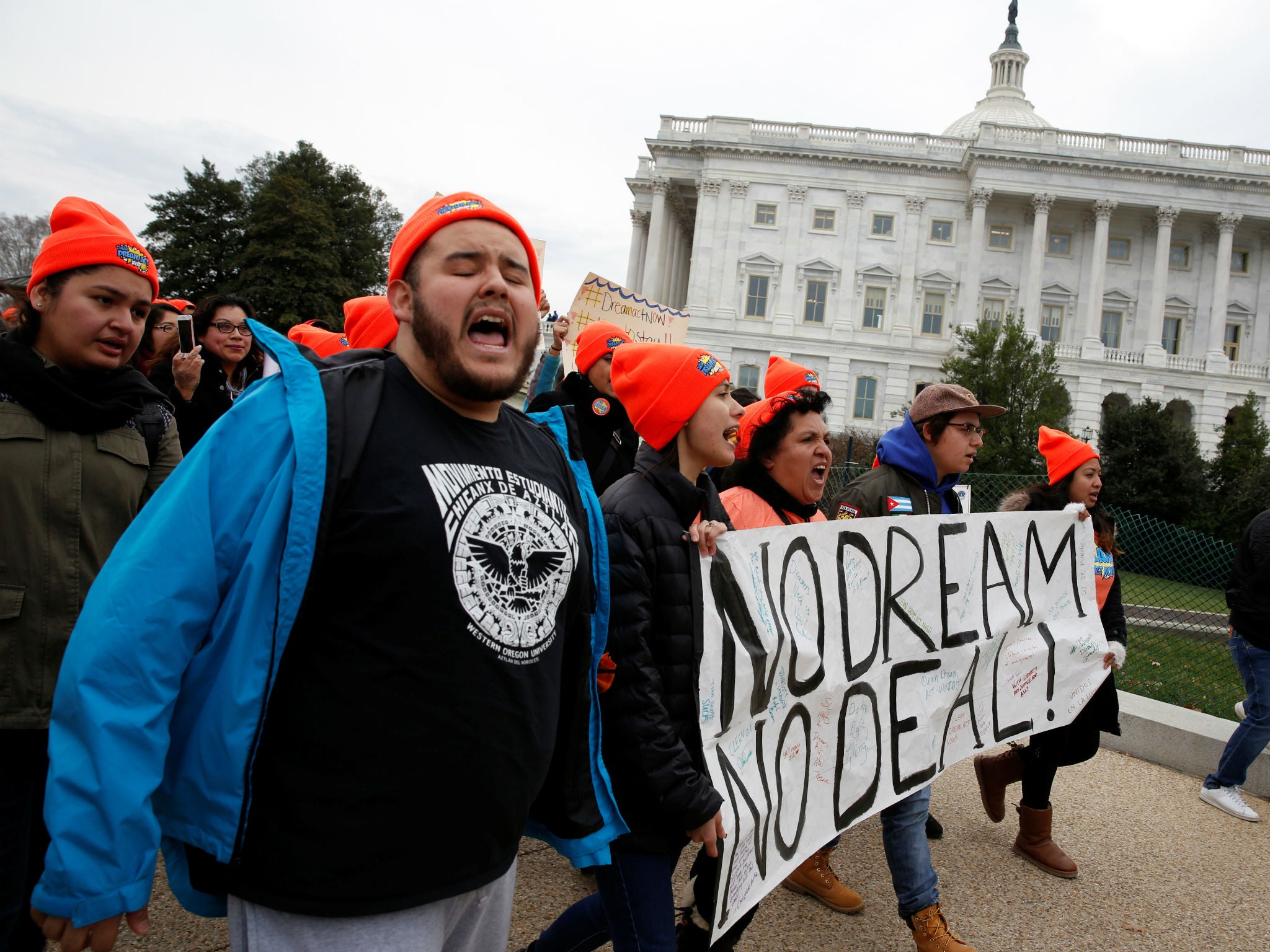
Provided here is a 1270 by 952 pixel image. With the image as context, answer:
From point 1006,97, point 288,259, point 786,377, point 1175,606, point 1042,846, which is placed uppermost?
point 1006,97

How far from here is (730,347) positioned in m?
52.0

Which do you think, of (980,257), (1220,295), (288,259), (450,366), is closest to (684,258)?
(980,257)

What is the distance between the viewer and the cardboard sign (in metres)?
7.88

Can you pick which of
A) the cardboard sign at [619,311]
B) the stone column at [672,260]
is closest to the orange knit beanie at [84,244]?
the cardboard sign at [619,311]

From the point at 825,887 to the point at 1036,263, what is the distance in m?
52.8

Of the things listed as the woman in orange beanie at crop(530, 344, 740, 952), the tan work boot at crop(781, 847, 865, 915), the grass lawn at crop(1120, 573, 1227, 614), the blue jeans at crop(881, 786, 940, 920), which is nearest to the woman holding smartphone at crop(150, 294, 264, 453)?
the woman in orange beanie at crop(530, 344, 740, 952)

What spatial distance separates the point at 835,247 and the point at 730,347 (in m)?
9.01

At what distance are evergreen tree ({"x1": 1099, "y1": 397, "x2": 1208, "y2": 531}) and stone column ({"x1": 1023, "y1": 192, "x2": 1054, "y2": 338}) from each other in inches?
917

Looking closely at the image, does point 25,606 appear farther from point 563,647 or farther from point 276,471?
point 563,647

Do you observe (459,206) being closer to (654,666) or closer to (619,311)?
(654,666)

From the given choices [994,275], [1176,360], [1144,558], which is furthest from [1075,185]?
[1144,558]

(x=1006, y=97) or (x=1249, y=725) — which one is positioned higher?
(x=1006, y=97)

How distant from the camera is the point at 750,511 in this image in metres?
3.43

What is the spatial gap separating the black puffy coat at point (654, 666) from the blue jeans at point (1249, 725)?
167 inches
